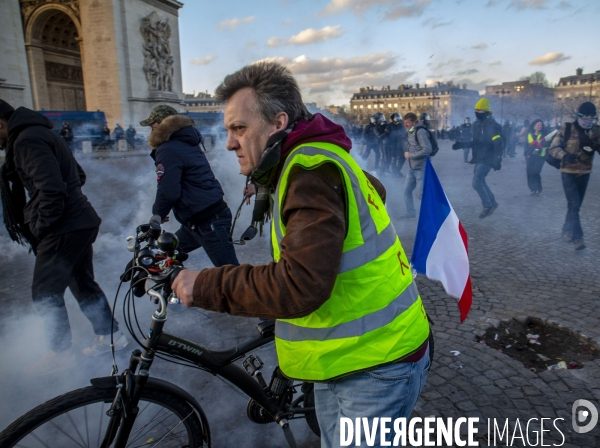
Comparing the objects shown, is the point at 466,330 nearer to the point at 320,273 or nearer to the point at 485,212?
the point at 320,273

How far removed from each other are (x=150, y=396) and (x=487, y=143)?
8.12 m

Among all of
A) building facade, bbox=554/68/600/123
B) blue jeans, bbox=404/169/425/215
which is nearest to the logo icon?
blue jeans, bbox=404/169/425/215

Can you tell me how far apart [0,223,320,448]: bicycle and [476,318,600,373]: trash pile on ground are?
2.03 meters

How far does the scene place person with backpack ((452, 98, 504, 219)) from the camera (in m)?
8.49

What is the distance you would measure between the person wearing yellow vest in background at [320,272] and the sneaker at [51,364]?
2.53m

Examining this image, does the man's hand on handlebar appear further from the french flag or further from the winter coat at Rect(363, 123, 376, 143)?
the winter coat at Rect(363, 123, 376, 143)

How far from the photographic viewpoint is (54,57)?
32625mm

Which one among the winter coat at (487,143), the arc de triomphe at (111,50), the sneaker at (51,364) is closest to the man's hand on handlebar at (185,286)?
the sneaker at (51,364)

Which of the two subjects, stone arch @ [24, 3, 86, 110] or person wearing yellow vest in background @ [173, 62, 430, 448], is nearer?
person wearing yellow vest in background @ [173, 62, 430, 448]

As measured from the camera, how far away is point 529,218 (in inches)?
328

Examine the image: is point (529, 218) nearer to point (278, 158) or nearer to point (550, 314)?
point (550, 314)

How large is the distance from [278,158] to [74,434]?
1.57 m

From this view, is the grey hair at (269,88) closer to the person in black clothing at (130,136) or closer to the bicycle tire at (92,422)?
the bicycle tire at (92,422)

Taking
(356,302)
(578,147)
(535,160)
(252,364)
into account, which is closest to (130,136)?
(535,160)
